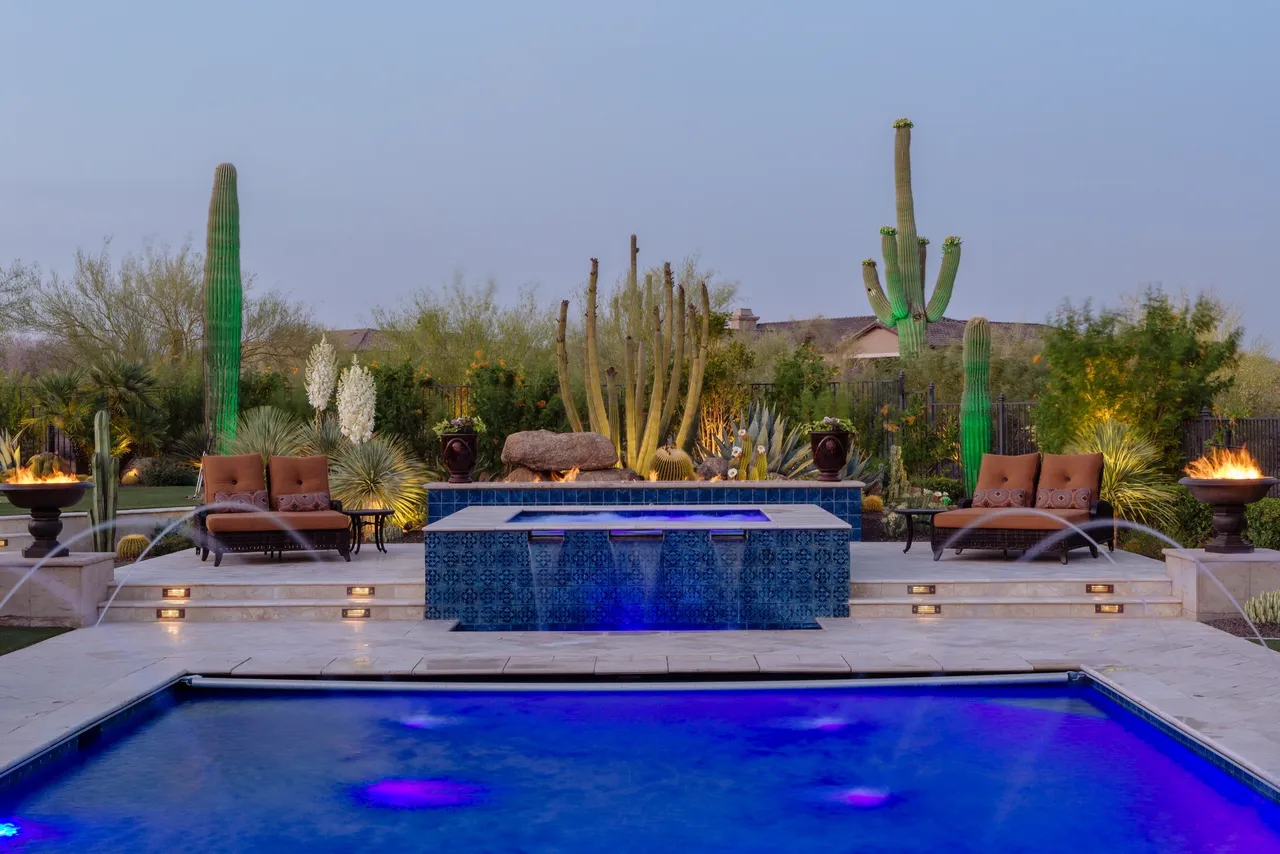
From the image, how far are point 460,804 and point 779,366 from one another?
13448 millimetres

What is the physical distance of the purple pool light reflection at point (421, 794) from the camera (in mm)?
4758

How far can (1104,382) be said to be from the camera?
14672 mm

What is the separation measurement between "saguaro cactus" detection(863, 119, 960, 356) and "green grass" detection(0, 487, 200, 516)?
14.9m

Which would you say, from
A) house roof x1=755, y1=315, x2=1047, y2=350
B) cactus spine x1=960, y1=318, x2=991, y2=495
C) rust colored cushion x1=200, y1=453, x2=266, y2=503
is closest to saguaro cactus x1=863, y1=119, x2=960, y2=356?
cactus spine x1=960, y1=318, x2=991, y2=495

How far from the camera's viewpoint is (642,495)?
11797 mm

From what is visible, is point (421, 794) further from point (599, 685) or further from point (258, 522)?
point (258, 522)

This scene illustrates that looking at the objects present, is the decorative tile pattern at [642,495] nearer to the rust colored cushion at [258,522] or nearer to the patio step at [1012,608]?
the rust colored cushion at [258,522]

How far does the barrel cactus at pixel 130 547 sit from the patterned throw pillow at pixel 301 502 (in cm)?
173

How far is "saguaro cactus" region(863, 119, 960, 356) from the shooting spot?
80.4ft

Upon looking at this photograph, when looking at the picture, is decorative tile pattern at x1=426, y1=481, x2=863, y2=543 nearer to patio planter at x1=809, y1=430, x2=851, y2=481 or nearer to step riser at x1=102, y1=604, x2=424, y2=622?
patio planter at x1=809, y1=430, x2=851, y2=481

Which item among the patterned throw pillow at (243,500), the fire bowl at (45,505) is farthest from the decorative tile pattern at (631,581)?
the patterned throw pillow at (243,500)

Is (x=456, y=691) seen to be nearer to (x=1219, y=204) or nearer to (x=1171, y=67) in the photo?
(x=1171, y=67)

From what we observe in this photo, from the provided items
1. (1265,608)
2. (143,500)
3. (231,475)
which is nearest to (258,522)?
(231,475)

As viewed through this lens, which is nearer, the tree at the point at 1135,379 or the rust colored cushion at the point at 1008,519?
the rust colored cushion at the point at 1008,519
